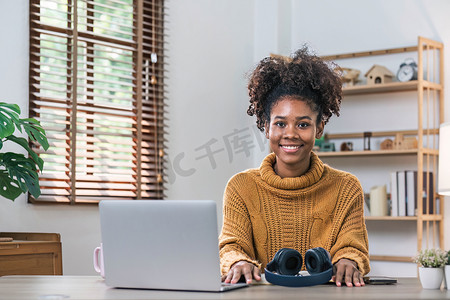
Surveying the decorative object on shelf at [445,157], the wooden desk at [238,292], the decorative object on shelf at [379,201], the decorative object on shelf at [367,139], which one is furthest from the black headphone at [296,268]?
the decorative object on shelf at [367,139]

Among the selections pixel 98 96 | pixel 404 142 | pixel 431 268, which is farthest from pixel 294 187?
pixel 404 142

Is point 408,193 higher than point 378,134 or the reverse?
the reverse

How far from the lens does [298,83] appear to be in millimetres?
2031

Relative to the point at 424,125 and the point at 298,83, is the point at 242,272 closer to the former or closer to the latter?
the point at 298,83

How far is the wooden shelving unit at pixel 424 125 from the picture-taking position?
4.20 metres

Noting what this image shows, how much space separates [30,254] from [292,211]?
1.41m

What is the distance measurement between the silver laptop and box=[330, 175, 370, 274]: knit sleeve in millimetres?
392

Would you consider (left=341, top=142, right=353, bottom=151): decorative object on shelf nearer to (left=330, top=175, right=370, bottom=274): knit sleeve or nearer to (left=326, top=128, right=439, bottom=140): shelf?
(left=326, top=128, right=439, bottom=140): shelf

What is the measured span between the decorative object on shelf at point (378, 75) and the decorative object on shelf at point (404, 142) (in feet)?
1.25

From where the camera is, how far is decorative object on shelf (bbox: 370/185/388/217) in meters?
4.36

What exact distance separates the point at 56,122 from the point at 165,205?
2.31 metres

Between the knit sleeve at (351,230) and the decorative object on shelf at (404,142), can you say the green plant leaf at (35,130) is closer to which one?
the knit sleeve at (351,230)

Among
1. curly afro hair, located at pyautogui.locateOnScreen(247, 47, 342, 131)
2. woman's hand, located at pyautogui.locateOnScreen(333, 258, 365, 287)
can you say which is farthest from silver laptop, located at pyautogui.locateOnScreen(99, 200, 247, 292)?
curly afro hair, located at pyautogui.locateOnScreen(247, 47, 342, 131)

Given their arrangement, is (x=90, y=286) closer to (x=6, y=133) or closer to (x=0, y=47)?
(x=6, y=133)
